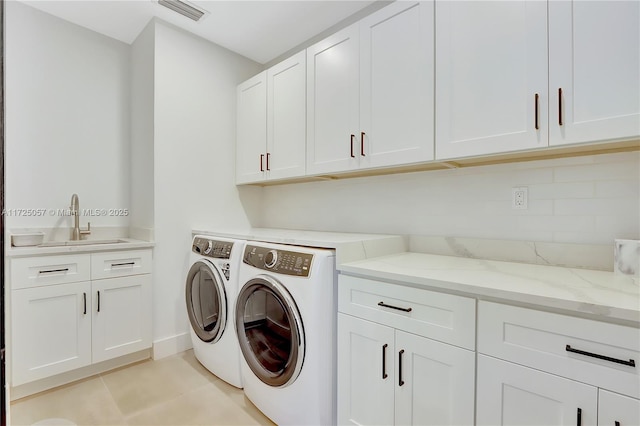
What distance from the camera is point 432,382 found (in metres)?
1.16

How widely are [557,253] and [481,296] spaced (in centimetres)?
66

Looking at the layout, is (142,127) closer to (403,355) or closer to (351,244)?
(351,244)

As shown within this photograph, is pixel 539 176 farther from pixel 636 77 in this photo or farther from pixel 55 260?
pixel 55 260

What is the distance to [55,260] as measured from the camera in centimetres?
192

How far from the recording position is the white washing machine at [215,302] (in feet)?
6.27

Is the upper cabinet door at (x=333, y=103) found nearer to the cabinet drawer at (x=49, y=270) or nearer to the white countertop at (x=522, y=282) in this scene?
the white countertop at (x=522, y=282)

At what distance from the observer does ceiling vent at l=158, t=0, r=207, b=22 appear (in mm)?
2146

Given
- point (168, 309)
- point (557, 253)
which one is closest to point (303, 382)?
point (557, 253)

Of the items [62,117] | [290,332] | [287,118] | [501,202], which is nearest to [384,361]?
[290,332]

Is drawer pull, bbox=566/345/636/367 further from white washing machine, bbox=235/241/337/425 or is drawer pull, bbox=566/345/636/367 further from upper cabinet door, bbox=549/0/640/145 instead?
white washing machine, bbox=235/241/337/425

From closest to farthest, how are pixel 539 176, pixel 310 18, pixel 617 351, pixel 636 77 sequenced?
1. pixel 617 351
2. pixel 636 77
3. pixel 539 176
4. pixel 310 18

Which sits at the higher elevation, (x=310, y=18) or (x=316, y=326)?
(x=310, y=18)

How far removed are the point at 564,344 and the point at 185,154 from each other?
2551mm

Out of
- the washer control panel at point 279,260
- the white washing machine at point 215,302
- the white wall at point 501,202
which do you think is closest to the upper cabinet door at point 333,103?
the white wall at point 501,202
